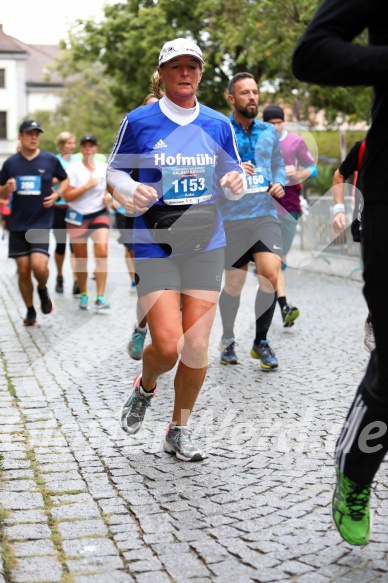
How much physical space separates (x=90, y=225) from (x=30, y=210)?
1580mm

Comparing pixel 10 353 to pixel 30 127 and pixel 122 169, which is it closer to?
pixel 30 127

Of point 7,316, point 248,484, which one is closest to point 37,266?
point 7,316

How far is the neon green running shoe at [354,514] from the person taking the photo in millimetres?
3344

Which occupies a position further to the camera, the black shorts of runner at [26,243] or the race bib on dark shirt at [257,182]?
the black shorts of runner at [26,243]

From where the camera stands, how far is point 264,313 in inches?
302

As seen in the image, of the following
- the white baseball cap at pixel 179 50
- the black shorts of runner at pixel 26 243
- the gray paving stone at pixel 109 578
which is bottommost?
the gray paving stone at pixel 109 578

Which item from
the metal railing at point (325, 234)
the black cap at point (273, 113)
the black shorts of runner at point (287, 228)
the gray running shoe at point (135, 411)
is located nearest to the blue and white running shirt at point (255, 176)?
the black shorts of runner at point (287, 228)

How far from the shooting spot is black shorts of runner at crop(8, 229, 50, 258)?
1031 cm

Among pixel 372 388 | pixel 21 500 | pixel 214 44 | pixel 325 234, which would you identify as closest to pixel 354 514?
pixel 372 388

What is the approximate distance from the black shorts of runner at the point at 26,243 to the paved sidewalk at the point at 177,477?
6.55ft

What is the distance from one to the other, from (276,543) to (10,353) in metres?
5.27

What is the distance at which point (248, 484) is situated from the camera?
438 centimetres

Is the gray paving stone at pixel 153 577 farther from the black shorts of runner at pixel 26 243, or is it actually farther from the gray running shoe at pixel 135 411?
the black shorts of runner at pixel 26 243

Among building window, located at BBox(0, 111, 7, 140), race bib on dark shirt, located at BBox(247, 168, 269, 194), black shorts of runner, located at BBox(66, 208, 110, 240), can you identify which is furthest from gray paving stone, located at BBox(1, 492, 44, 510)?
building window, located at BBox(0, 111, 7, 140)
